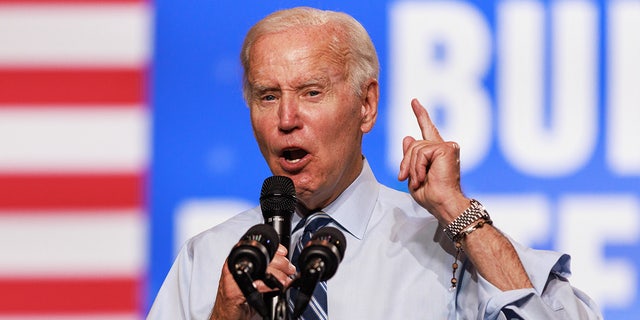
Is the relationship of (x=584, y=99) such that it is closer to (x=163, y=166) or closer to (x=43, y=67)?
(x=163, y=166)

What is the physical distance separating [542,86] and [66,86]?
4.54 feet

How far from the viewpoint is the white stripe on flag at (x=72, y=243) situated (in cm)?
286

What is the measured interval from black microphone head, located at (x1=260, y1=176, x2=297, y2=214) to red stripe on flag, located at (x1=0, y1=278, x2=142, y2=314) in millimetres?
1463

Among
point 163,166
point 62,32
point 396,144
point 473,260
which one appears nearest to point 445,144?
point 473,260

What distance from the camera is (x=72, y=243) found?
9.63 feet

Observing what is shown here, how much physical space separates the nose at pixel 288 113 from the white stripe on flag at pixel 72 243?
1165 mm

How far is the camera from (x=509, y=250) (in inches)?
66.7

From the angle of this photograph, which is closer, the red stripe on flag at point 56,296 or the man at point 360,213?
the man at point 360,213

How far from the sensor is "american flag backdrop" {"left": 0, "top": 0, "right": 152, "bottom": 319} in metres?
2.89

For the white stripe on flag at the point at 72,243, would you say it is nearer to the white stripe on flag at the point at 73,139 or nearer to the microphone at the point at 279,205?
the white stripe on flag at the point at 73,139

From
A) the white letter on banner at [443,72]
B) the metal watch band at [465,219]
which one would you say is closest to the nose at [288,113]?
the metal watch band at [465,219]

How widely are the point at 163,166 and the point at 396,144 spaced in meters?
0.66

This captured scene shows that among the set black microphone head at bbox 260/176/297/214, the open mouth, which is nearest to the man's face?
the open mouth

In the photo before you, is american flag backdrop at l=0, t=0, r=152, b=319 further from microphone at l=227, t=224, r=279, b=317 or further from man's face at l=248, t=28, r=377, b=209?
microphone at l=227, t=224, r=279, b=317
